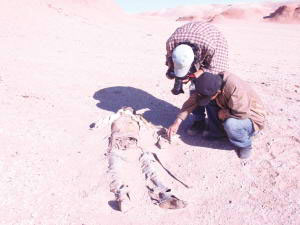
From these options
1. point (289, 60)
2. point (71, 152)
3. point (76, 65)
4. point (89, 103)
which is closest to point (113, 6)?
point (289, 60)

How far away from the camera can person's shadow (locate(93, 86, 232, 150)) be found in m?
4.08

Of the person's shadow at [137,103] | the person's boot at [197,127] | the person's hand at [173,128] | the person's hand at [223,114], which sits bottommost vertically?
the person's shadow at [137,103]

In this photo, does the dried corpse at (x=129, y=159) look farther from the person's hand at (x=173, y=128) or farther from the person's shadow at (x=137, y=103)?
the person's shadow at (x=137, y=103)

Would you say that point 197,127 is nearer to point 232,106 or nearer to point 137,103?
point 232,106

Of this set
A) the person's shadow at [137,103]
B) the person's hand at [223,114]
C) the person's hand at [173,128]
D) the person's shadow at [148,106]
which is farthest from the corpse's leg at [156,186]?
the person's shadow at [137,103]

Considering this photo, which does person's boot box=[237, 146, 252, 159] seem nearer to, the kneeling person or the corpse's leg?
the kneeling person

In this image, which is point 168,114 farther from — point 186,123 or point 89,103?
point 89,103

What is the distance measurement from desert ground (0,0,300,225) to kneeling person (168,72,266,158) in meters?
0.24

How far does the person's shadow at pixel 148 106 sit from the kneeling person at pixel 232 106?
0.31 meters

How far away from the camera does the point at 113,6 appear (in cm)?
1986

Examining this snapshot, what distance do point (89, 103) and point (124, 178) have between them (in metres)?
1.84

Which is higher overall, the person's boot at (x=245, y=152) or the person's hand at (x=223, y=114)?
the person's hand at (x=223, y=114)

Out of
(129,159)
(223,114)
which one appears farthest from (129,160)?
(223,114)

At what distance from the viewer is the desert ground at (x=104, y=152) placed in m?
2.96
